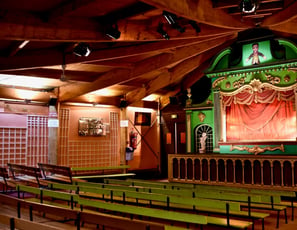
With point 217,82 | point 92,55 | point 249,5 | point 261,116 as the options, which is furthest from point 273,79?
point 92,55

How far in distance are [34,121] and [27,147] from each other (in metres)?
0.91

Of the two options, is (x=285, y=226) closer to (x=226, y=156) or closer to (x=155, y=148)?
(x=226, y=156)

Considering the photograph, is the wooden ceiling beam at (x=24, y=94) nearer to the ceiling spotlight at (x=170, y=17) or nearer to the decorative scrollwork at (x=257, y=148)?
the decorative scrollwork at (x=257, y=148)

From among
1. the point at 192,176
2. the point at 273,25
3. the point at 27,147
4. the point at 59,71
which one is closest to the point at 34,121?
the point at 27,147

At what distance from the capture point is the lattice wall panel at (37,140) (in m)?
11.1

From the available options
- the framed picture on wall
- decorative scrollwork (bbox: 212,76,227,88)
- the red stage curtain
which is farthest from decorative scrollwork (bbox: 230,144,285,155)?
the framed picture on wall

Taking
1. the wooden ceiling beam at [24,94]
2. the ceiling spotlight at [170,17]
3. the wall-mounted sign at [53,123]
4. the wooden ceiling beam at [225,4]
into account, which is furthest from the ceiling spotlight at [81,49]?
the wall-mounted sign at [53,123]

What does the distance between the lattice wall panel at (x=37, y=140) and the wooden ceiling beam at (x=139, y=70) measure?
43.0 inches

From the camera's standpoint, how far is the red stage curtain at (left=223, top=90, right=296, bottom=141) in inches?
411

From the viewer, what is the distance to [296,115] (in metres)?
10.0

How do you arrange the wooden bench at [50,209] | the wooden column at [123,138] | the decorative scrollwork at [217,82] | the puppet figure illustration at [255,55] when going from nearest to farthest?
the wooden bench at [50,209] → the puppet figure illustration at [255,55] → the decorative scrollwork at [217,82] → the wooden column at [123,138]

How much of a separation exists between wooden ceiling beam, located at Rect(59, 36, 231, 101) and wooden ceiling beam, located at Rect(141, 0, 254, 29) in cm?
195

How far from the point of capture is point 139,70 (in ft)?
32.3

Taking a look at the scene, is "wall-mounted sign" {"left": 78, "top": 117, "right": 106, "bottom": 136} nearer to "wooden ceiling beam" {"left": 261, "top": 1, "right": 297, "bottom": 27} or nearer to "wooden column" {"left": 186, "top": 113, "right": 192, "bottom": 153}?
"wooden column" {"left": 186, "top": 113, "right": 192, "bottom": 153}
